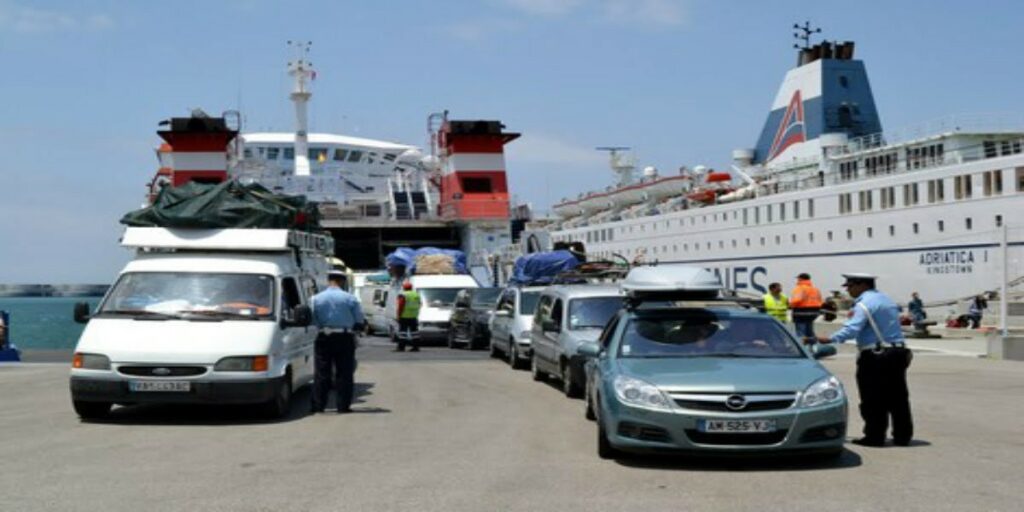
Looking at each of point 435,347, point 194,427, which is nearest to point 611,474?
point 194,427

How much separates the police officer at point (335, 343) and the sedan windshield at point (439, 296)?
55.6 feet

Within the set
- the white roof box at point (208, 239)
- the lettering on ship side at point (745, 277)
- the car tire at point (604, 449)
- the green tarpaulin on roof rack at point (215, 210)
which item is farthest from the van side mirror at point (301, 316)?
the lettering on ship side at point (745, 277)

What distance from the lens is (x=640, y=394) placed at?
26.0 ft

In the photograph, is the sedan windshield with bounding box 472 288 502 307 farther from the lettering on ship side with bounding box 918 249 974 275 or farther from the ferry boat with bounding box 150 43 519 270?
the lettering on ship side with bounding box 918 249 974 275

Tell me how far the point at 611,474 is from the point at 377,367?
42.3ft

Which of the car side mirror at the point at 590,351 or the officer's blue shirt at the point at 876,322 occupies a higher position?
the officer's blue shirt at the point at 876,322

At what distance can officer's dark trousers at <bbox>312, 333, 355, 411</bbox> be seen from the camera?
11.9m

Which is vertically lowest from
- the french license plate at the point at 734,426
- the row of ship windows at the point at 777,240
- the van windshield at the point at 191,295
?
the french license plate at the point at 734,426

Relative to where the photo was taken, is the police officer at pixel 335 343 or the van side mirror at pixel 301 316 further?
the police officer at pixel 335 343

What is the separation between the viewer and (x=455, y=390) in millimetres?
15094

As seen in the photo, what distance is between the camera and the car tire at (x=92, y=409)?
11.1m

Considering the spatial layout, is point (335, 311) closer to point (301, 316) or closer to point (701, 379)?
point (301, 316)

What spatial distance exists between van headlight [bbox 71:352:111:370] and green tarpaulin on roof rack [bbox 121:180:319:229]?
2291 mm

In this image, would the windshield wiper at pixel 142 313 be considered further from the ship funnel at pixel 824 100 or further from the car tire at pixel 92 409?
the ship funnel at pixel 824 100
